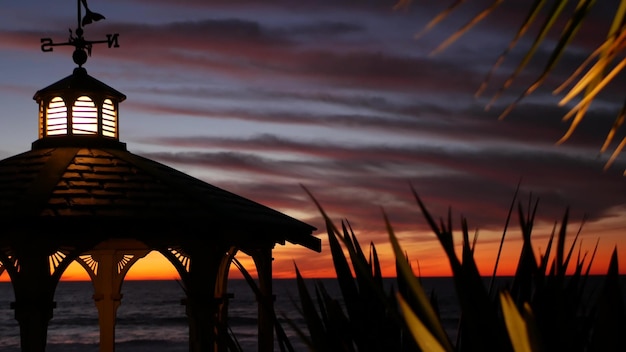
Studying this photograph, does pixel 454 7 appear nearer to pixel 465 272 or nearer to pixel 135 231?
pixel 465 272

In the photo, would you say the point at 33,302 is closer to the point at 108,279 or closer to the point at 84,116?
the point at 84,116

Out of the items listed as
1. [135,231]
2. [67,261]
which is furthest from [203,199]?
[67,261]

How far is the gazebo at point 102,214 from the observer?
8531 millimetres

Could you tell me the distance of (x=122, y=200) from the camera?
914 centimetres

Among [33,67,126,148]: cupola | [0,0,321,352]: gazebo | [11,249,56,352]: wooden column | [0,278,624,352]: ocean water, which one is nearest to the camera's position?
[11,249,56,352]: wooden column

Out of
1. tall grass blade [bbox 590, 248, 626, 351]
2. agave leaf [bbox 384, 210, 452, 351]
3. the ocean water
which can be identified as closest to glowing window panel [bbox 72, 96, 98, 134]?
agave leaf [bbox 384, 210, 452, 351]

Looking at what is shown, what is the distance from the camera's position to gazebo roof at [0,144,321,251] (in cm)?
877

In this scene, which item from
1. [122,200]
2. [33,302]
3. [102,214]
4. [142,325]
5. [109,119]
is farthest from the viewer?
[142,325]

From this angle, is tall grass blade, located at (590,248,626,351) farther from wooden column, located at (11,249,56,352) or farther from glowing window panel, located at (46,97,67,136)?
glowing window panel, located at (46,97,67,136)

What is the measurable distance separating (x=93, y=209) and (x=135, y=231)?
46 cm

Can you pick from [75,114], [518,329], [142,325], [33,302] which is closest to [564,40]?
[518,329]

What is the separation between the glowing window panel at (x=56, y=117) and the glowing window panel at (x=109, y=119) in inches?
16.8

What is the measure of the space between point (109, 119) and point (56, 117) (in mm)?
582

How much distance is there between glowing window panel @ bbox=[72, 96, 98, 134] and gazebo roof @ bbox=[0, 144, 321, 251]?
0.26 m
